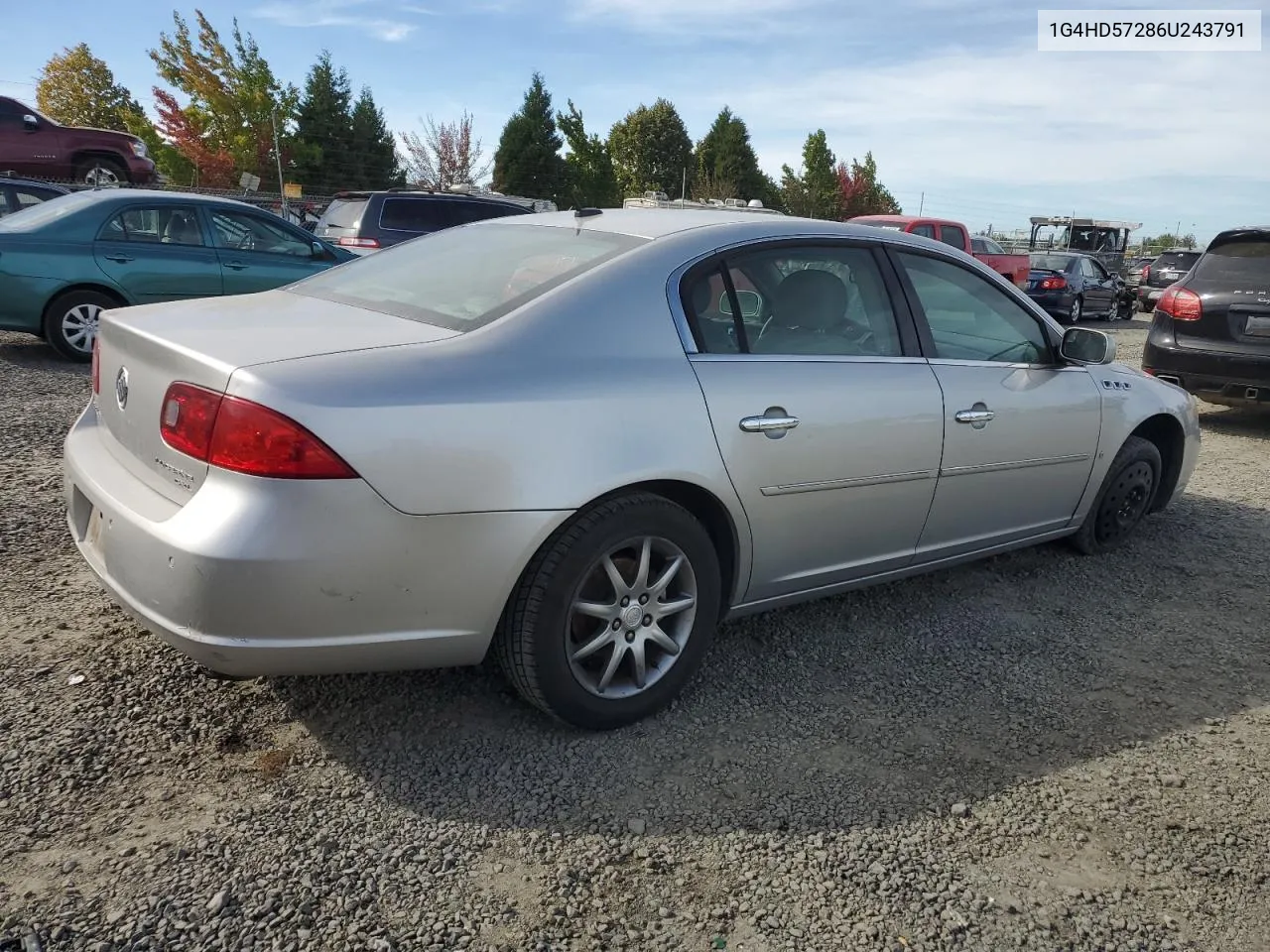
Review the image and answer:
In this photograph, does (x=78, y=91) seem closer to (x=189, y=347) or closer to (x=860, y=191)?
(x=860, y=191)

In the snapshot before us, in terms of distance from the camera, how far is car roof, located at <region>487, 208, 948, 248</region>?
3250 mm

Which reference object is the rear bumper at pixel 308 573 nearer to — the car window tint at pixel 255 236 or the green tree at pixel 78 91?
the car window tint at pixel 255 236

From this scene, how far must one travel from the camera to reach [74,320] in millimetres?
7949

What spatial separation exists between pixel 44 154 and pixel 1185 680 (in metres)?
18.3

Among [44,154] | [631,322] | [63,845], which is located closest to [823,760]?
[631,322]

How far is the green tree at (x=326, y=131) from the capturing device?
38.6 m

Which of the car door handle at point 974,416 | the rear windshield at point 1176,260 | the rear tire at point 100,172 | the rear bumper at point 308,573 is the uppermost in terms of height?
the rear tire at point 100,172

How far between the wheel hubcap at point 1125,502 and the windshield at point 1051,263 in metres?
14.7

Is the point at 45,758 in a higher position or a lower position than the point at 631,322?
lower

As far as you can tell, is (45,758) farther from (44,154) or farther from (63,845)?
(44,154)

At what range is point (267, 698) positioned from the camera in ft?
9.62

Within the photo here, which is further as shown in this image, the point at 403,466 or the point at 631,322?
the point at 631,322

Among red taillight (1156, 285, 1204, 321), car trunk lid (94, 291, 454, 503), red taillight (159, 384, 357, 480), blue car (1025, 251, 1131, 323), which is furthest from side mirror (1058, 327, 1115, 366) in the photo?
blue car (1025, 251, 1131, 323)

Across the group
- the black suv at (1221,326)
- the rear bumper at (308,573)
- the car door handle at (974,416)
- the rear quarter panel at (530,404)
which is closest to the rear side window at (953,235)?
the black suv at (1221,326)
